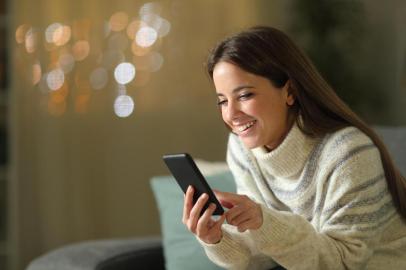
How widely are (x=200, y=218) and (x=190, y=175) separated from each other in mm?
92

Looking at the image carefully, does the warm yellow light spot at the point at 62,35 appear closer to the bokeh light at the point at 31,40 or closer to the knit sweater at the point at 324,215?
the bokeh light at the point at 31,40

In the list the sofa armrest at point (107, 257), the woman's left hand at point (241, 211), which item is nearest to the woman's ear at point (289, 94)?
the woman's left hand at point (241, 211)

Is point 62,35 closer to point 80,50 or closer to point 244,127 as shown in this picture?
point 80,50

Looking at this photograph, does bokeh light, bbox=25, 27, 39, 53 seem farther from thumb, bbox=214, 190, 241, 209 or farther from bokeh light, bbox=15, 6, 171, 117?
thumb, bbox=214, 190, 241, 209

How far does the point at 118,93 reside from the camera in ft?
11.7

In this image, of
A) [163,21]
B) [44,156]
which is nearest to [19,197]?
[44,156]

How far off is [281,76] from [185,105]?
2126 mm

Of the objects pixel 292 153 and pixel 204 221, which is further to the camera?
pixel 292 153

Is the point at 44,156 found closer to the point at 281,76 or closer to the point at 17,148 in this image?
the point at 17,148

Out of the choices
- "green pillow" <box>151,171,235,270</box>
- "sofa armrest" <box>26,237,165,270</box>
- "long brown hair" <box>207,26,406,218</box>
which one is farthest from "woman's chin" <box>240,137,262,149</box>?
"sofa armrest" <box>26,237,165,270</box>

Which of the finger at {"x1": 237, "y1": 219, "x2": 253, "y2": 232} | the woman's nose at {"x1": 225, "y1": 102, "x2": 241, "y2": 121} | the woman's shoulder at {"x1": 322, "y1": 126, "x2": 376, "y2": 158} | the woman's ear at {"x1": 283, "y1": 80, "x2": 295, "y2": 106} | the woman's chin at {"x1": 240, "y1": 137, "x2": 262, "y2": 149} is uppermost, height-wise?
the woman's ear at {"x1": 283, "y1": 80, "x2": 295, "y2": 106}

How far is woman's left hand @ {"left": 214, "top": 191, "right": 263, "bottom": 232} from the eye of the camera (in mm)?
1382

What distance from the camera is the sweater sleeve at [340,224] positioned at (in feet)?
4.73

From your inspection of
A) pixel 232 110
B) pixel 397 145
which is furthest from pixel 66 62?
pixel 232 110
